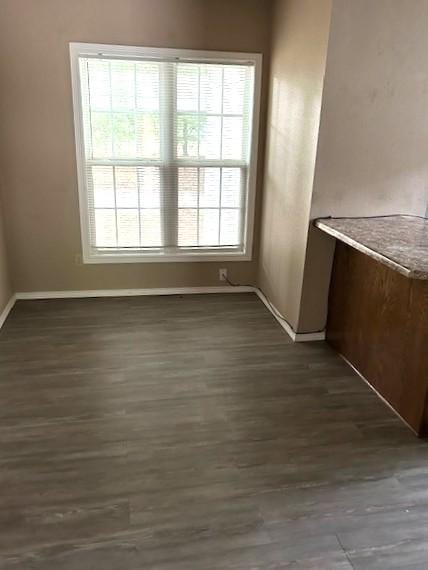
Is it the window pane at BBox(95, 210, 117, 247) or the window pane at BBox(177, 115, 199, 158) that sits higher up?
the window pane at BBox(177, 115, 199, 158)

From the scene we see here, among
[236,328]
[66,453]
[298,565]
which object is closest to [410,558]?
[298,565]

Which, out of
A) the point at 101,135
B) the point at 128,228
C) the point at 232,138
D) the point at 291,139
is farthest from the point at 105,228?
the point at 291,139

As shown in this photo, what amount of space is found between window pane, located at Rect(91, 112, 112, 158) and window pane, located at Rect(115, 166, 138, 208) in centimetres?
17

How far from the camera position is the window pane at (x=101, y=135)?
3.71 meters

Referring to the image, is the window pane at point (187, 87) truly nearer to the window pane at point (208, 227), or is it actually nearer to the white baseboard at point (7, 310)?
the window pane at point (208, 227)

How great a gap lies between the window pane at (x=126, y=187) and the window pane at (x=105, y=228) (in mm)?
125

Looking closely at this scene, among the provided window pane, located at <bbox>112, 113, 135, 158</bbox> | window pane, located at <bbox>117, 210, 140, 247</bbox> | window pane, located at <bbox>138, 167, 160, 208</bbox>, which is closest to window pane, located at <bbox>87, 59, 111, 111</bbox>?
window pane, located at <bbox>112, 113, 135, 158</bbox>

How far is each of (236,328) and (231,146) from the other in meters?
1.53

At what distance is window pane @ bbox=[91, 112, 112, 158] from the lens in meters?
3.71

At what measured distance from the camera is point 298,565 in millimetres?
1715

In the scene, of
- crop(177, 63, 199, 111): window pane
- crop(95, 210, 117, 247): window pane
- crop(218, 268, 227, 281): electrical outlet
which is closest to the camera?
crop(177, 63, 199, 111): window pane

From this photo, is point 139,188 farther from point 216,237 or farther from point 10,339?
point 10,339

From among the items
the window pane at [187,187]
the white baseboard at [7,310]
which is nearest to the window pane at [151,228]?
the window pane at [187,187]

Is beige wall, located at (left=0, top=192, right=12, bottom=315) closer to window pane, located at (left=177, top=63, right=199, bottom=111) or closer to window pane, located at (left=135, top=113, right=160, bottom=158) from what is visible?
window pane, located at (left=135, top=113, right=160, bottom=158)
